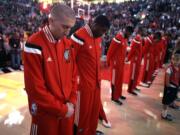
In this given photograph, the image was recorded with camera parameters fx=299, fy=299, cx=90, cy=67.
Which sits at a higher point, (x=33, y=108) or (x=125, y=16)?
(x=125, y=16)

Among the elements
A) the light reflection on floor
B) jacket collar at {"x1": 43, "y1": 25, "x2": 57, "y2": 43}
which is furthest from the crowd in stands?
jacket collar at {"x1": 43, "y1": 25, "x2": 57, "y2": 43}

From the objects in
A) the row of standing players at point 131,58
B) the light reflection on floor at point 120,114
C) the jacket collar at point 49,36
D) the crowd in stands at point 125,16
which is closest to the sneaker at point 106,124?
the light reflection on floor at point 120,114

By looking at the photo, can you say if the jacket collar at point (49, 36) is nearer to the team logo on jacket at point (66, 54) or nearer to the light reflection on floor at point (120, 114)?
the team logo on jacket at point (66, 54)

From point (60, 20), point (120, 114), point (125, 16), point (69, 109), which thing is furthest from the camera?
point (125, 16)

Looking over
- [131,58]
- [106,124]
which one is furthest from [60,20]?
[131,58]

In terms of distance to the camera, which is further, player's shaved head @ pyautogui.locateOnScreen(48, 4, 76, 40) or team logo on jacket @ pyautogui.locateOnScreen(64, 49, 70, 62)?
team logo on jacket @ pyautogui.locateOnScreen(64, 49, 70, 62)

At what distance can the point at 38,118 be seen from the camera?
2.55m

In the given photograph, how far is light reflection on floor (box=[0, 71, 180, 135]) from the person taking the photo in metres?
5.12

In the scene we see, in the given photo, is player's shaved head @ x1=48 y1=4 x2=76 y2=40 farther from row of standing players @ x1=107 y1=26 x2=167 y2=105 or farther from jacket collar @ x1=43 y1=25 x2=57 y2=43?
row of standing players @ x1=107 y1=26 x2=167 y2=105

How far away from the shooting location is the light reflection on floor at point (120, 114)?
5.12 meters

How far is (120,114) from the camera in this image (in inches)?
236

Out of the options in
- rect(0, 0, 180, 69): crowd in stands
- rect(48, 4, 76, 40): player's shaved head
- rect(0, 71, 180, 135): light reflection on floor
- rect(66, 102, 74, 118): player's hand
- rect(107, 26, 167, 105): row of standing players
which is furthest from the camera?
rect(0, 0, 180, 69): crowd in stands

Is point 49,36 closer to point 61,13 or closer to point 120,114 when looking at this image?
point 61,13

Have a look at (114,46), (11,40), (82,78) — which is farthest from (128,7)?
(82,78)
